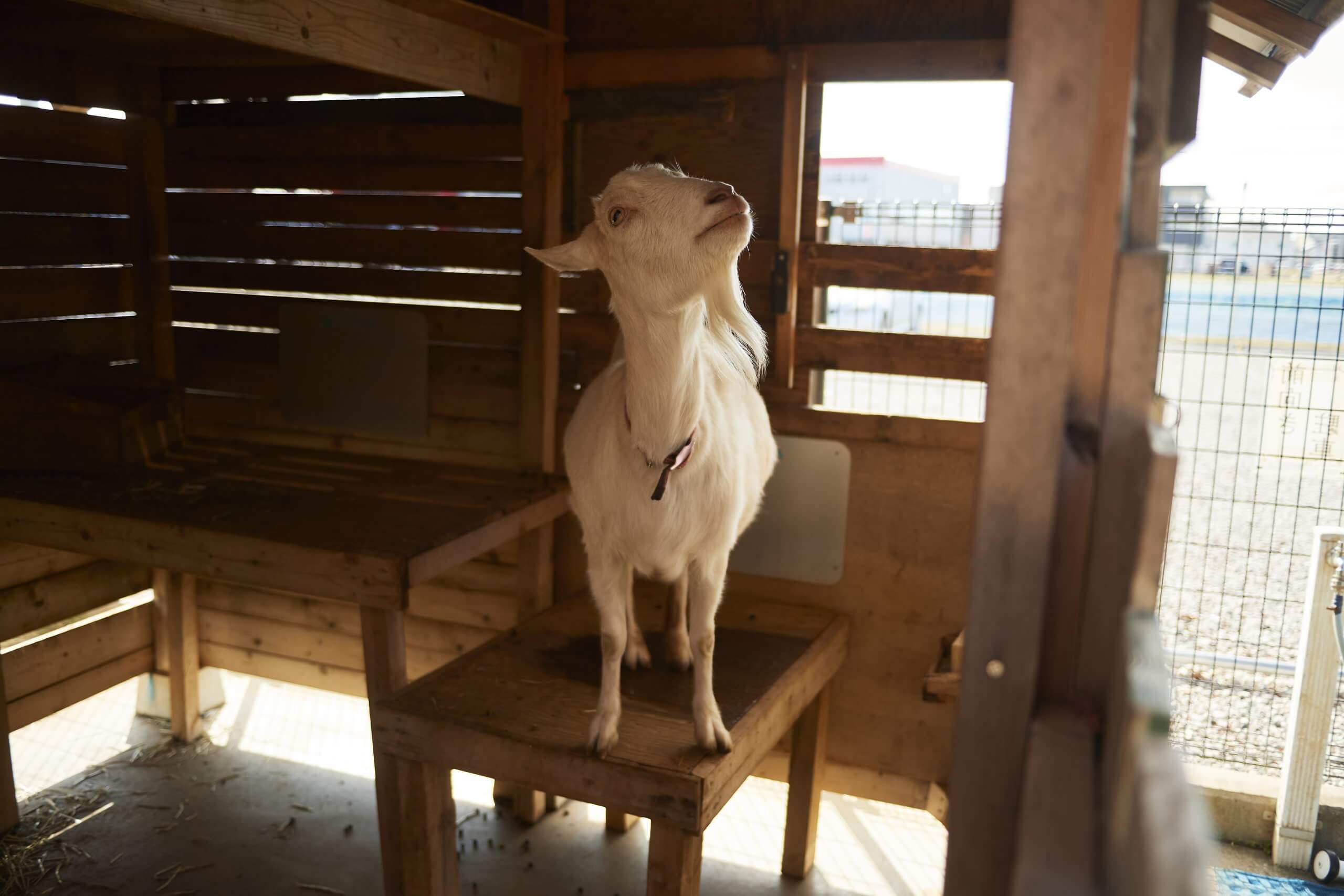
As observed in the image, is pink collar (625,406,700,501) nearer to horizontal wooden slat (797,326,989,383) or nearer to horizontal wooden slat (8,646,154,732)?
horizontal wooden slat (797,326,989,383)

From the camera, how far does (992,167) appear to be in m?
3.47

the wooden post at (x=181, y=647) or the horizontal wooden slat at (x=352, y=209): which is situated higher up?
the horizontal wooden slat at (x=352, y=209)

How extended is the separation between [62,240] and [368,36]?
1.95 m

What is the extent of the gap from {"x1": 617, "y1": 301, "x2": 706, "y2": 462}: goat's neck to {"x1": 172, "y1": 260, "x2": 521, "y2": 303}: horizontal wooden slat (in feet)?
4.84

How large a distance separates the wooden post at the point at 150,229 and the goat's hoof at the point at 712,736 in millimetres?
2879

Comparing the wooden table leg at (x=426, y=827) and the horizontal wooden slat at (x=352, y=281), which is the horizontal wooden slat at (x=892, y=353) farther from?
the wooden table leg at (x=426, y=827)

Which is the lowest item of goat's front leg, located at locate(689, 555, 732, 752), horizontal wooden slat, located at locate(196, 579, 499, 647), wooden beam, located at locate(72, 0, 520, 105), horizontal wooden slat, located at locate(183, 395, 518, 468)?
horizontal wooden slat, located at locate(196, 579, 499, 647)

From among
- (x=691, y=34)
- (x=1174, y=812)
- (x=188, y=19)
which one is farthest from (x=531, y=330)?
(x=1174, y=812)

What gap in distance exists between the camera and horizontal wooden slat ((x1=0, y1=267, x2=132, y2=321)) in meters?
3.58

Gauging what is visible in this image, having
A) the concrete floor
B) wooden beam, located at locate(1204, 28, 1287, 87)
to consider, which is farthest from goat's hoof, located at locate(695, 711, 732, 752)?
wooden beam, located at locate(1204, 28, 1287, 87)

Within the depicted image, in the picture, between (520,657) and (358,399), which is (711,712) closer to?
(520,657)

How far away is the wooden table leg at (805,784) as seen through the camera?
3.27m

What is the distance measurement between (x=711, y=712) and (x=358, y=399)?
223cm

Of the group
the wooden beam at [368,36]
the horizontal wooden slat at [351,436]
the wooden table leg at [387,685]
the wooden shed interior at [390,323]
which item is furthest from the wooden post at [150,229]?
the wooden table leg at [387,685]
